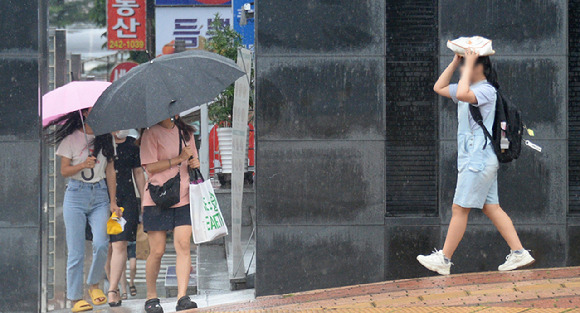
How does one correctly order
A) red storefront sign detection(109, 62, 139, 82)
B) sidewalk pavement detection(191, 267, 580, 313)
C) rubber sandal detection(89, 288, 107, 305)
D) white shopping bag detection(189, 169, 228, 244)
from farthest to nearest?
red storefront sign detection(109, 62, 139, 82) < rubber sandal detection(89, 288, 107, 305) < white shopping bag detection(189, 169, 228, 244) < sidewalk pavement detection(191, 267, 580, 313)

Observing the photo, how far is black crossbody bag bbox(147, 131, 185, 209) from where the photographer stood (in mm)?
6719

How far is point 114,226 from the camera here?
7.46 m

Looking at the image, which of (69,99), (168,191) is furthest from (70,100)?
(168,191)

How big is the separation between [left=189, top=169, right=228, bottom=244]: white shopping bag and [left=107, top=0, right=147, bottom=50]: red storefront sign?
45.4 ft

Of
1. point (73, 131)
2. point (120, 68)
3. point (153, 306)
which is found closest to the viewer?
point (153, 306)

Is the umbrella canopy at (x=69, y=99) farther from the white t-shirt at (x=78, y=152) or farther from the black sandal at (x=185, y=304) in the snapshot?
Answer: the black sandal at (x=185, y=304)

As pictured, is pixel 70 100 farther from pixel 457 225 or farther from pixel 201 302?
pixel 457 225

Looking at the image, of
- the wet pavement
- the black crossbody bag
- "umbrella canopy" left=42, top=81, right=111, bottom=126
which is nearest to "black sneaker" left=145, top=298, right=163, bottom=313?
the wet pavement

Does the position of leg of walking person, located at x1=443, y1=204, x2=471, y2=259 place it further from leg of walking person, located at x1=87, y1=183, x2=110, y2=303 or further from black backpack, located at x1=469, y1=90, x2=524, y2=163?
leg of walking person, located at x1=87, y1=183, x2=110, y2=303

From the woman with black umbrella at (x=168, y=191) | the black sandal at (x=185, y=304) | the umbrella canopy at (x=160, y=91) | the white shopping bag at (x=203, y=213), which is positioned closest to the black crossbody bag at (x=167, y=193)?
the woman with black umbrella at (x=168, y=191)

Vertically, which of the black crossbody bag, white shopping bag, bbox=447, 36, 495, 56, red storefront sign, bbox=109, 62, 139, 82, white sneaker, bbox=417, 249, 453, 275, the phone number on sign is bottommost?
white sneaker, bbox=417, 249, 453, 275

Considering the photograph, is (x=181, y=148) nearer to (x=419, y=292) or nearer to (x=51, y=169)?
(x=419, y=292)

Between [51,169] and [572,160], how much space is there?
5.59 meters

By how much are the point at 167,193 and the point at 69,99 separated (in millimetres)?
1376
